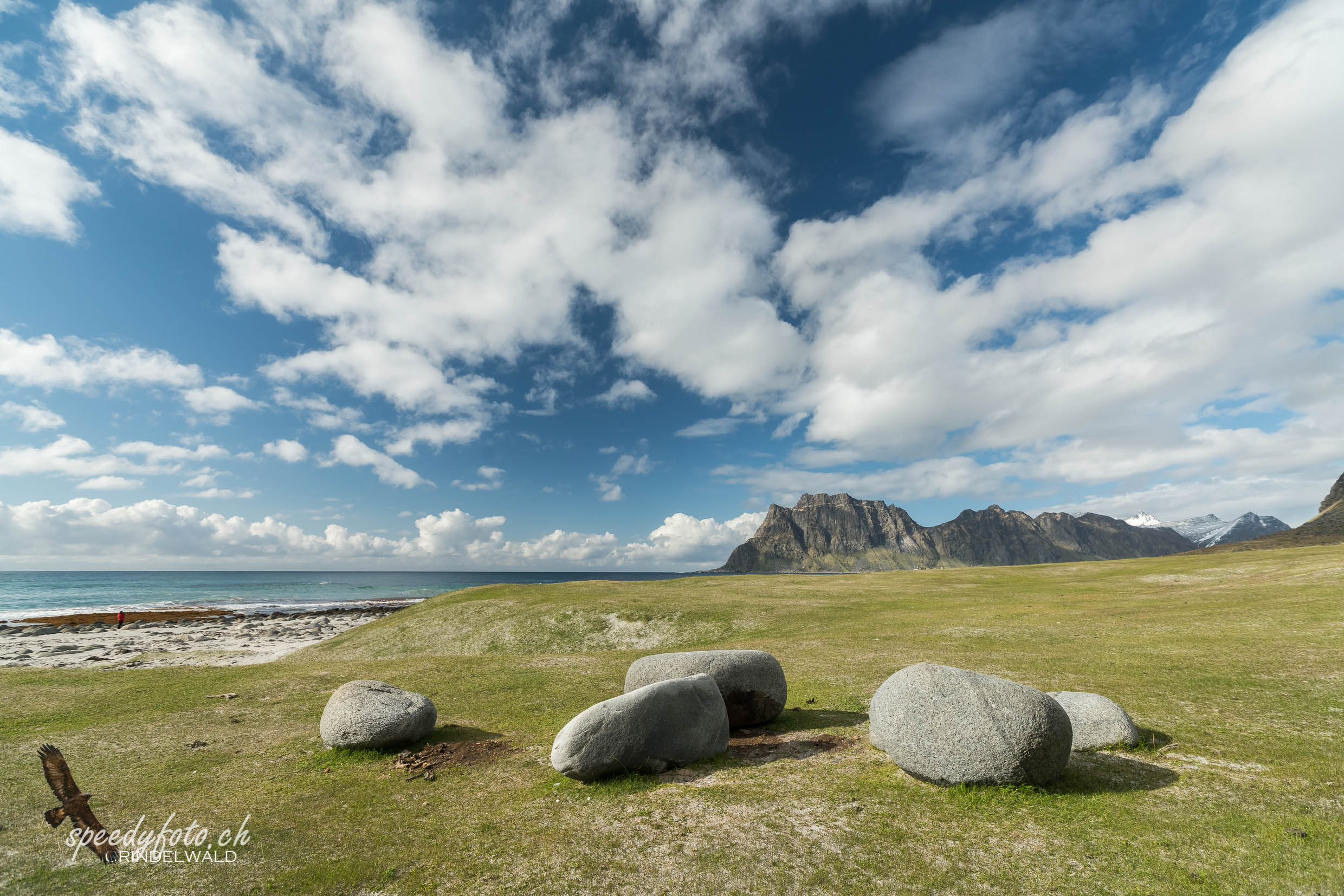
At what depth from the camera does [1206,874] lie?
743cm

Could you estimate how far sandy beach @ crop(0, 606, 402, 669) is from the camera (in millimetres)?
→ 40562

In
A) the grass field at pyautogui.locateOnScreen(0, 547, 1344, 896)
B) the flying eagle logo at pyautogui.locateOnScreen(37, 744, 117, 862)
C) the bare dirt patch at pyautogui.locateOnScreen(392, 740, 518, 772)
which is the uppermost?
the flying eagle logo at pyautogui.locateOnScreen(37, 744, 117, 862)

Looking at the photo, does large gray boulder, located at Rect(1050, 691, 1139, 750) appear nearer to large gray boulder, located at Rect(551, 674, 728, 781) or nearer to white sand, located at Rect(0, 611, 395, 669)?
large gray boulder, located at Rect(551, 674, 728, 781)

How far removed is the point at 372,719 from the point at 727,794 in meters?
9.71

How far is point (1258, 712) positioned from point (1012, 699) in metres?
9.81

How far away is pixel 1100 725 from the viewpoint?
1251cm

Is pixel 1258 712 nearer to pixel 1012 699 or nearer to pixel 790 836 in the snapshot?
pixel 1012 699

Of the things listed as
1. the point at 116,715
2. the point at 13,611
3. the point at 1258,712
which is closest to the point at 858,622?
the point at 1258,712

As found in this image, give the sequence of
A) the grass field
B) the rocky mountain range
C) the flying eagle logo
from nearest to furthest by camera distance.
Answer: the grass field
the flying eagle logo
the rocky mountain range

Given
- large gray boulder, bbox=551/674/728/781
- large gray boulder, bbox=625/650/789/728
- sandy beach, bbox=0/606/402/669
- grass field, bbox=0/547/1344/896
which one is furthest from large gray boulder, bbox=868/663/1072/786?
sandy beach, bbox=0/606/402/669

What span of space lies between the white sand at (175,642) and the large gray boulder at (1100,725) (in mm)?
42719

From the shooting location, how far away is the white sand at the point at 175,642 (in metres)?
39.8

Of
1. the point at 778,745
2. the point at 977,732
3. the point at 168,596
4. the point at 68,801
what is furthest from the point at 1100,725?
the point at 168,596

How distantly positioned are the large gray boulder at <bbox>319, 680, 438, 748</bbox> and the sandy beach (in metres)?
27.3
